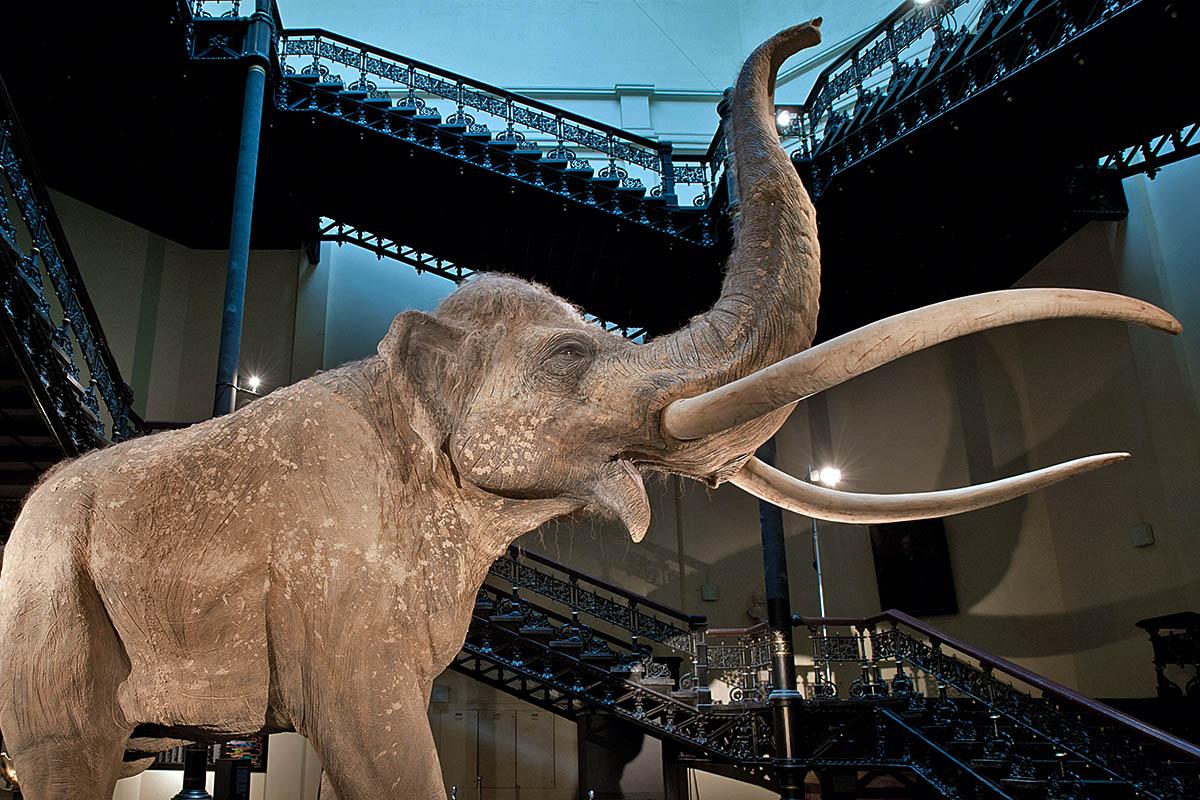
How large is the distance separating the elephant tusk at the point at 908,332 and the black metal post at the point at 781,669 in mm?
6273

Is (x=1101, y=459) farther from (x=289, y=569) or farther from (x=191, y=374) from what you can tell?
(x=191, y=374)

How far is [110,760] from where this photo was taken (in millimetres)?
1470

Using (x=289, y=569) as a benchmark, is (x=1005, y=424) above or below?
above

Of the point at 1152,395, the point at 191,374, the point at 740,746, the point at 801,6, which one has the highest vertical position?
the point at 801,6

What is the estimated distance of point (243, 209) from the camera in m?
6.88

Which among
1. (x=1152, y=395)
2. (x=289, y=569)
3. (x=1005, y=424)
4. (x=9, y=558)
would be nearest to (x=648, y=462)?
(x=289, y=569)

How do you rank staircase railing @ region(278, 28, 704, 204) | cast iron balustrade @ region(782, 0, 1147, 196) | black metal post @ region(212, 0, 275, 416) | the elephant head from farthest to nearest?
staircase railing @ region(278, 28, 704, 204), cast iron balustrade @ region(782, 0, 1147, 196), black metal post @ region(212, 0, 275, 416), the elephant head

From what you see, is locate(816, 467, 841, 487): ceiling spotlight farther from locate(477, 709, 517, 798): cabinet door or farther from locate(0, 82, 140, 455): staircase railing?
locate(0, 82, 140, 455): staircase railing

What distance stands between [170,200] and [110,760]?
36.1 feet

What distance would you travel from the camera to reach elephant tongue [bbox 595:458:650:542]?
1462 mm

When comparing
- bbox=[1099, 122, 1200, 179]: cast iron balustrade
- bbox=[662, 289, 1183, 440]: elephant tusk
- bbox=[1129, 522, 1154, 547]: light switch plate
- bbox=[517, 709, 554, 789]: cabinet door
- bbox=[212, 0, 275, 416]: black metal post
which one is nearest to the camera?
bbox=[662, 289, 1183, 440]: elephant tusk

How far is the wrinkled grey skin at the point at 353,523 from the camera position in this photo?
1.40m

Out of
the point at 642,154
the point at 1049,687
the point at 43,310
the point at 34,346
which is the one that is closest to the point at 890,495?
the point at 34,346

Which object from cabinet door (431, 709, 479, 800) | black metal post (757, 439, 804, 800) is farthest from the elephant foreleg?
cabinet door (431, 709, 479, 800)
